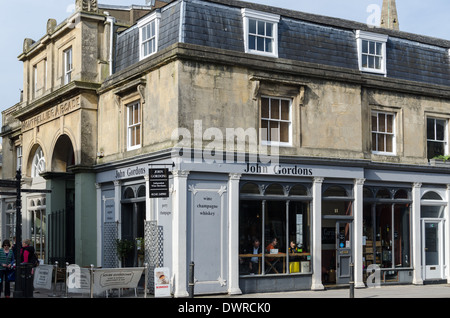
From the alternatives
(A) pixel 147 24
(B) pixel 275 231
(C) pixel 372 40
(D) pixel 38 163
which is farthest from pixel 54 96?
(C) pixel 372 40

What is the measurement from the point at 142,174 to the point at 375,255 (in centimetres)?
876

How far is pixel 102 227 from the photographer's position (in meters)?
24.1

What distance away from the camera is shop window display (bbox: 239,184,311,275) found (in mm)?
20859

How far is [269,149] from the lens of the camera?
69.8 feet

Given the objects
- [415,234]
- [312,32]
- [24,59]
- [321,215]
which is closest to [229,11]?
[312,32]

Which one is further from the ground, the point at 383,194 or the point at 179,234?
the point at 383,194

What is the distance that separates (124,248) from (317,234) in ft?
21.1

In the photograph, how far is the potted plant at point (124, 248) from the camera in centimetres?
2227

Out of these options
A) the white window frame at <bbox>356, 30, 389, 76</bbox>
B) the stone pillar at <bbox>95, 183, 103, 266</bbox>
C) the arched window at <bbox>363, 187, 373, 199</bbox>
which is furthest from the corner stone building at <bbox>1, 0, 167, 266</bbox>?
the arched window at <bbox>363, 187, 373, 199</bbox>

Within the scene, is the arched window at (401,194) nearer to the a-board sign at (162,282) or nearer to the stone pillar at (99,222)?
the a-board sign at (162,282)

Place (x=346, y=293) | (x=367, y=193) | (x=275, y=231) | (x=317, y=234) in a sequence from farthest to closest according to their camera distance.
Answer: (x=367, y=193)
(x=317, y=234)
(x=275, y=231)
(x=346, y=293)

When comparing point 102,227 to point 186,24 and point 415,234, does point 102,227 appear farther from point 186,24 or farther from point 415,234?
point 415,234

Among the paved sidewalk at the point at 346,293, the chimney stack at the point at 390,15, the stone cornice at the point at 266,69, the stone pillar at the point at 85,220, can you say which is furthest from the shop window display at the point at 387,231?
the chimney stack at the point at 390,15

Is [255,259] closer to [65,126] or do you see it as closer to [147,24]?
[147,24]
